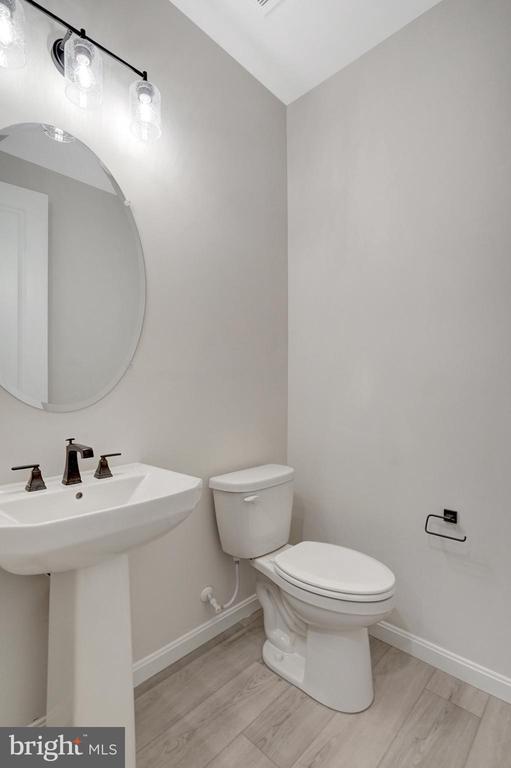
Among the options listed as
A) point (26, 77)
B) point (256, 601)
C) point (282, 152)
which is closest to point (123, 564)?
point (256, 601)

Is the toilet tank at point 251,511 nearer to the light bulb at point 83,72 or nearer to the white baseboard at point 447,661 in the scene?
the white baseboard at point 447,661

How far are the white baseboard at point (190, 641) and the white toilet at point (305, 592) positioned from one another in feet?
0.78

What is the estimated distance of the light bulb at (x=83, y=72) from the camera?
3.99ft

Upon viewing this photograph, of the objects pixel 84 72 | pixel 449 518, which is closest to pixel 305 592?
pixel 449 518

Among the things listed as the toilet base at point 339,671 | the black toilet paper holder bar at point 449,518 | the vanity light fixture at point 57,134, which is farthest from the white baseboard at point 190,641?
the vanity light fixture at point 57,134

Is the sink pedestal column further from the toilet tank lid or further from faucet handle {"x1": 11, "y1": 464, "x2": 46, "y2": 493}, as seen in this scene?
the toilet tank lid

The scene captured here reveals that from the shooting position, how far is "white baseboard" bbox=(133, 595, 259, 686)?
58.9 inches

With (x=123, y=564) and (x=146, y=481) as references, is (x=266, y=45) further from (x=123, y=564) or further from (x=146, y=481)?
(x=123, y=564)

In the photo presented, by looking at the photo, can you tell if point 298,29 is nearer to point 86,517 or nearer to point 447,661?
A: point 86,517

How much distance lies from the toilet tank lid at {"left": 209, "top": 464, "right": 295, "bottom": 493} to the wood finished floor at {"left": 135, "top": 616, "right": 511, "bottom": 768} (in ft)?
2.33

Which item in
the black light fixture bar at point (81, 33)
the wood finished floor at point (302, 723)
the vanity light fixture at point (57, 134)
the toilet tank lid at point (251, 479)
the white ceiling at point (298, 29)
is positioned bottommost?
the wood finished floor at point (302, 723)

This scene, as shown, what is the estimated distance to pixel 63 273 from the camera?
1.30m

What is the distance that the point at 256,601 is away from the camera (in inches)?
77.7

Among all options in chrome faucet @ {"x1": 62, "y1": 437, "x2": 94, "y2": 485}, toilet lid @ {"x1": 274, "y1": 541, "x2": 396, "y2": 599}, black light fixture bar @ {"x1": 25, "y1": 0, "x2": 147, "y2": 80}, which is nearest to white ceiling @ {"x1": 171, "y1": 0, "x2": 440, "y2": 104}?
black light fixture bar @ {"x1": 25, "y1": 0, "x2": 147, "y2": 80}
